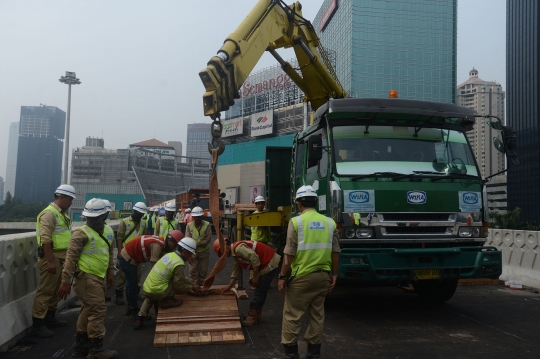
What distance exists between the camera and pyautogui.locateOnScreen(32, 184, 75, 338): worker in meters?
5.84

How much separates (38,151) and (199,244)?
125237mm

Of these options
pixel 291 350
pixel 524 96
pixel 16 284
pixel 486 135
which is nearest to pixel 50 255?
pixel 16 284

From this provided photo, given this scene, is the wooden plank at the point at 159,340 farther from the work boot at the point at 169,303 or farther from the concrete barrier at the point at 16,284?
the concrete barrier at the point at 16,284

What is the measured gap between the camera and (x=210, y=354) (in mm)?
5141

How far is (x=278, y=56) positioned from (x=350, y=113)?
3.70 metres

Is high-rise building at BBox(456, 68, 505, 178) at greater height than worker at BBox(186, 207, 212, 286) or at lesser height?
greater

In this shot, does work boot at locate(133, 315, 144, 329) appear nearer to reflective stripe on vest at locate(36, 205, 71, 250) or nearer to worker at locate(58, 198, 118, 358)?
worker at locate(58, 198, 118, 358)

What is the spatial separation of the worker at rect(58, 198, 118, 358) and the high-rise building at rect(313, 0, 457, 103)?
5579 cm

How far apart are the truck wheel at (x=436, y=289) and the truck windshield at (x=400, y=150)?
1.98 meters

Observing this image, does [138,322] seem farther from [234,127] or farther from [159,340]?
[234,127]

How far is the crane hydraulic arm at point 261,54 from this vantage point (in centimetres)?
697

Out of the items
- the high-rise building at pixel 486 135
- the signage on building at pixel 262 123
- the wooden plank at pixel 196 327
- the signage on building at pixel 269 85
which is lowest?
the wooden plank at pixel 196 327

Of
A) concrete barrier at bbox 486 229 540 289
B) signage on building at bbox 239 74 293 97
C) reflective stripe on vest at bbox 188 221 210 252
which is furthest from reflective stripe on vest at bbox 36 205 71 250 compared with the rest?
signage on building at bbox 239 74 293 97

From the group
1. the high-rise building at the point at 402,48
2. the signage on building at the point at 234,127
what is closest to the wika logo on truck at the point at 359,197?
the high-rise building at the point at 402,48
